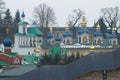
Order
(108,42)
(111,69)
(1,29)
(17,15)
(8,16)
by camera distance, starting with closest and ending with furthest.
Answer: (111,69), (108,42), (1,29), (8,16), (17,15)

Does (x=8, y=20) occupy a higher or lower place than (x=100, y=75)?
higher

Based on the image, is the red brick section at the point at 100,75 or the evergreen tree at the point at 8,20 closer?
the red brick section at the point at 100,75

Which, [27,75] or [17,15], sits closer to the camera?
[27,75]

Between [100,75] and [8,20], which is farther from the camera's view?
[8,20]

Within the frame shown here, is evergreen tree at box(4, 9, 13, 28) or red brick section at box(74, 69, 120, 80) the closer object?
red brick section at box(74, 69, 120, 80)

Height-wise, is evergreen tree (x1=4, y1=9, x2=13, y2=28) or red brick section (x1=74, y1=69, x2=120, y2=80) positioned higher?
evergreen tree (x1=4, y1=9, x2=13, y2=28)

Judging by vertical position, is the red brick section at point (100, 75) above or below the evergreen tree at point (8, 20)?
below

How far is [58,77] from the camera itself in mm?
11281

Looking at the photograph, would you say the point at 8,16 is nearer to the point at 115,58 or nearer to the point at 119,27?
the point at 119,27

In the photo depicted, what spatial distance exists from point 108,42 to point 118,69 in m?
40.2

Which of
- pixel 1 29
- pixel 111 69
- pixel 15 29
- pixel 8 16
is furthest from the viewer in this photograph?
pixel 8 16

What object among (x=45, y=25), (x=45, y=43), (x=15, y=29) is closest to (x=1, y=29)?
(x=15, y=29)

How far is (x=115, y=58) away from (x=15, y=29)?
57030mm

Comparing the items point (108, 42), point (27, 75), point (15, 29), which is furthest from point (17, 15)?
point (27, 75)
